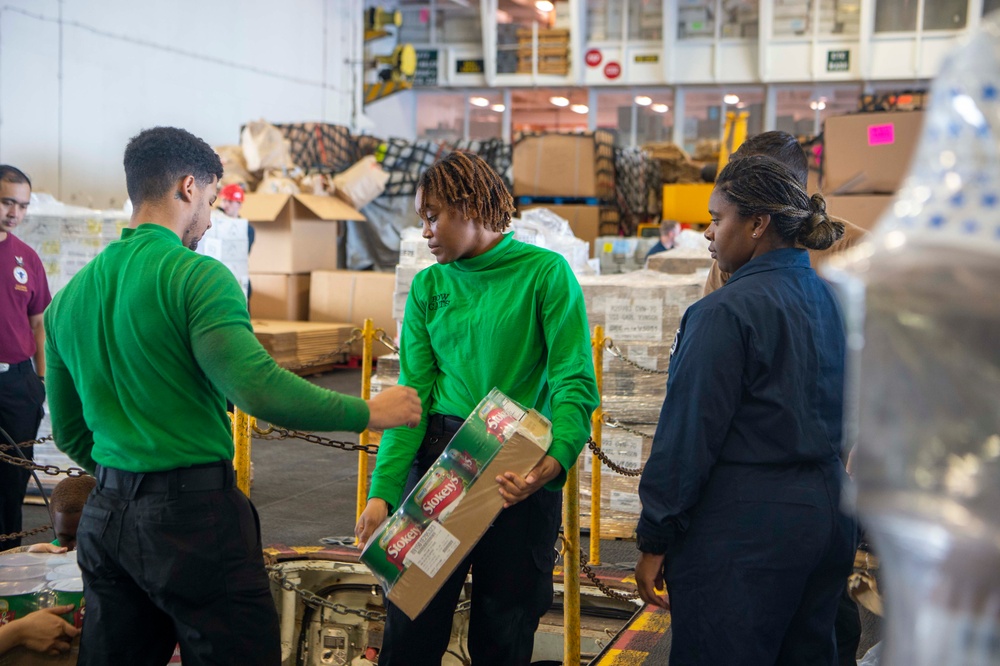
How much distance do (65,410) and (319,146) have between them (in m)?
12.0

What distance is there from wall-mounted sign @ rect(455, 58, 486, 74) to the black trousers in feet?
62.7

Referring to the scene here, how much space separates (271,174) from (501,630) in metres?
10.4

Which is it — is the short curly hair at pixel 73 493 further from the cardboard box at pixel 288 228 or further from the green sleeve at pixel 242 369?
the cardboard box at pixel 288 228

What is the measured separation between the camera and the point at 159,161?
2.20 m

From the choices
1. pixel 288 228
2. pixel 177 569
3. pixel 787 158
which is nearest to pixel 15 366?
pixel 177 569

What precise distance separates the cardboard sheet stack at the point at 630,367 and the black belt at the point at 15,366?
117 inches

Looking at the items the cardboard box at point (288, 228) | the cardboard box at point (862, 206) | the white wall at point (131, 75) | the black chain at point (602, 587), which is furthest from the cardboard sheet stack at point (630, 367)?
the white wall at point (131, 75)

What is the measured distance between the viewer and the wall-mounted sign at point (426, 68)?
20.5 m

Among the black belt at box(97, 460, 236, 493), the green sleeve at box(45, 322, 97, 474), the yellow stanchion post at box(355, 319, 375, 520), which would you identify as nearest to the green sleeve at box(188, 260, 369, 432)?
the black belt at box(97, 460, 236, 493)

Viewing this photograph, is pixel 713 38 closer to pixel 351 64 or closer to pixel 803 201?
pixel 351 64

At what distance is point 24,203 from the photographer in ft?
15.6

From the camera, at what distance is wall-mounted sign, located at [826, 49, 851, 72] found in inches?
703

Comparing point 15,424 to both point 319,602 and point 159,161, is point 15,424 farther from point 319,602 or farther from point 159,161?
point 159,161

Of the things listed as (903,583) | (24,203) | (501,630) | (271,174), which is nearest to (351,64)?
(271,174)
